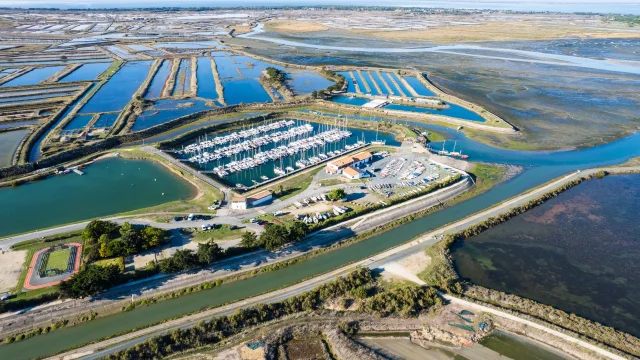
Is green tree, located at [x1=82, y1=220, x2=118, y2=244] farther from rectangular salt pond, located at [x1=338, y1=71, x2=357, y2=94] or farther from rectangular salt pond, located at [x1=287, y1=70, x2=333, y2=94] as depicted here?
rectangular salt pond, located at [x1=338, y1=71, x2=357, y2=94]

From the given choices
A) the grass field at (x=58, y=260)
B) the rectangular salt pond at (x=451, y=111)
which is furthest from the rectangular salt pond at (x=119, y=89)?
the rectangular salt pond at (x=451, y=111)

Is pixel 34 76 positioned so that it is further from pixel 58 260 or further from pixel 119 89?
pixel 58 260

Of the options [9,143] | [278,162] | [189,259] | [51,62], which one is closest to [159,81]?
[9,143]

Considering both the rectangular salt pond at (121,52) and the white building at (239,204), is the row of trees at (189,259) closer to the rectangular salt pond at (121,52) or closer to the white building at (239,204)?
the white building at (239,204)

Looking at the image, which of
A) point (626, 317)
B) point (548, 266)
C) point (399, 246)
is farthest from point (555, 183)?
point (399, 246)

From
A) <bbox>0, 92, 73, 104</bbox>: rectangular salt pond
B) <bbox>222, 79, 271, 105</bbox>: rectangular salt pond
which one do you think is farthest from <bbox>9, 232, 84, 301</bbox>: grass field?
<bbox>0, 92, 73, 104</bbox>: rectangular salt pond

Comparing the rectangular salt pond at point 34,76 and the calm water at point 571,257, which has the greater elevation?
the rectangular salt pond at point 34,76
